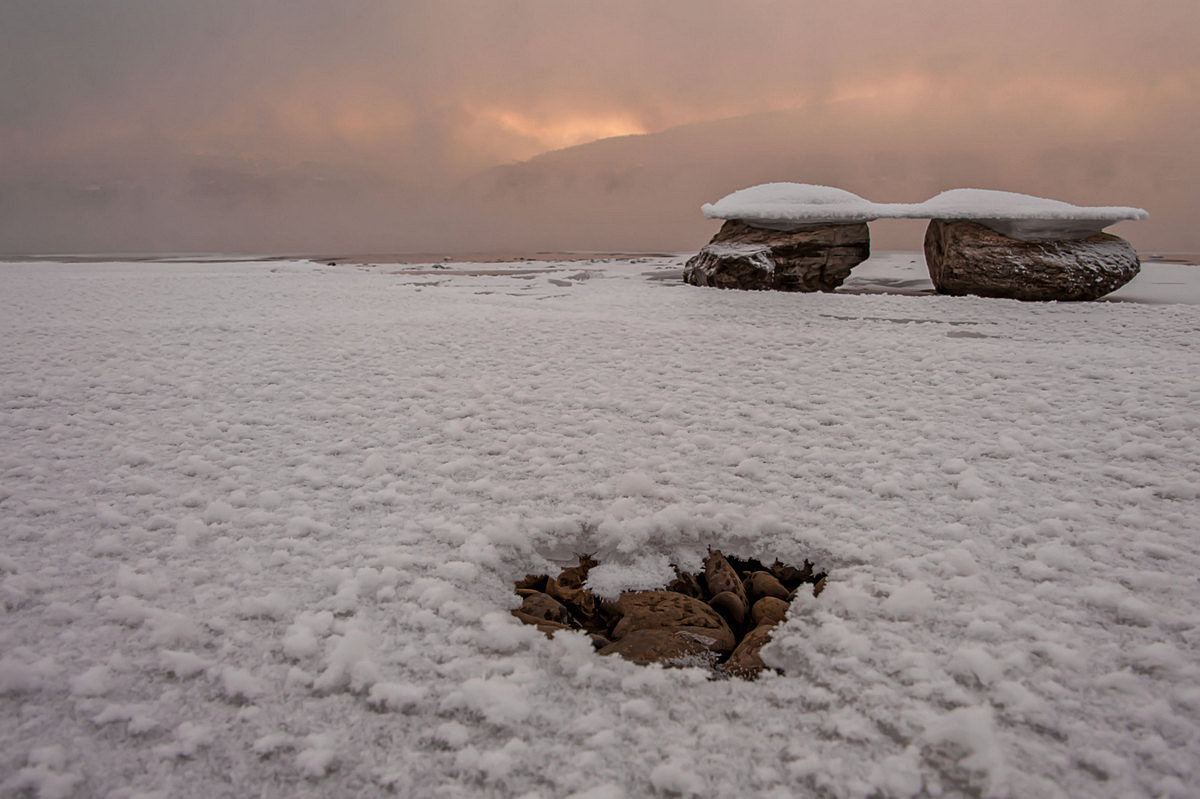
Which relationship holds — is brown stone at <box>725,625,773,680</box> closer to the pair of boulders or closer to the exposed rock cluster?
the exposed rock cluster

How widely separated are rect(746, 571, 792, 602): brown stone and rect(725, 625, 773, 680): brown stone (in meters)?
0.20

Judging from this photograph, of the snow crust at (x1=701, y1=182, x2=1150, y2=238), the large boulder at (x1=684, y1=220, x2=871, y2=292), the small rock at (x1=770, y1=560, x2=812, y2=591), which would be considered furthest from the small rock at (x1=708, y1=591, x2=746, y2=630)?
the snow crust at (x1=701, y1=182, x2=1150, y2=238)

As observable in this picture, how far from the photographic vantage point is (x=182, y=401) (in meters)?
3.44

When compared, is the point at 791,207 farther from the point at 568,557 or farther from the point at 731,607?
the point at 731,607

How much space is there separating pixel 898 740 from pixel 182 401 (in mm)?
3858

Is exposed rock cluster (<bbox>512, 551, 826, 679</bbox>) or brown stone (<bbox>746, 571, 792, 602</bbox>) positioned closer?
exposed rock cluster (<bbox>512, 551, 826, 679</bbox>)

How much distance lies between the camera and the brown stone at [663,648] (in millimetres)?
1522

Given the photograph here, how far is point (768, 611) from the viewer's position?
1.75m

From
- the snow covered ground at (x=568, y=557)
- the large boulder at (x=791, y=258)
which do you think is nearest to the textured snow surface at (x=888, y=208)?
the large boulder at (x=791, y=258)

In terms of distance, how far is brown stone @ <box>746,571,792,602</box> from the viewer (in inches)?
72.9

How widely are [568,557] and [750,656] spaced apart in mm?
741

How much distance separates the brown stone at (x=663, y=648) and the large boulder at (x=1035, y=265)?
856 centimetres

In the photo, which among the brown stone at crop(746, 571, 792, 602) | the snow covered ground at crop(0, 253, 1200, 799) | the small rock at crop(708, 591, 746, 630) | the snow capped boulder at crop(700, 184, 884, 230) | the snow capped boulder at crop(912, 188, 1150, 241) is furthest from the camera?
the snow capped boulder at crop(700, 184, 884, 230)

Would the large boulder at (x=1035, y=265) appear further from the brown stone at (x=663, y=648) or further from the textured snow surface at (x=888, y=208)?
A: the brown stone at (x=663, y=648)
